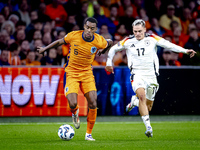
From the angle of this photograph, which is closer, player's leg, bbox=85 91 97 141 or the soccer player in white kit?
player's leg, bbox=85 91 97 141

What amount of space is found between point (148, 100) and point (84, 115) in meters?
3.43

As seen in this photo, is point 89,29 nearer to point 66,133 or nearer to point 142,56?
point 142,56

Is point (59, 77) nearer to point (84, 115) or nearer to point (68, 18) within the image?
point (84, 115)

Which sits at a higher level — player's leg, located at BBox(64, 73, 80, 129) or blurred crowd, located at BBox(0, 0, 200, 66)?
blurred crowd, located at BBox(0, 0, 200, 66)

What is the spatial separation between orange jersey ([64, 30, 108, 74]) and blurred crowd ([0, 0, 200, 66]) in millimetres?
4006

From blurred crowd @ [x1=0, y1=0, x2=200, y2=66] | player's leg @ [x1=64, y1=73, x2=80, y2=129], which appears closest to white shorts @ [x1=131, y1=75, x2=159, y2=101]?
player's leg @ [x1=64, y1=73, x2=80, y2=129]

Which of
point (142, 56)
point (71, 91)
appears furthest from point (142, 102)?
point (71, 91)

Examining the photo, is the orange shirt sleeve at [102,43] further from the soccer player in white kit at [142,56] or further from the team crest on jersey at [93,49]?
the soccer player in white kit at [142,56]

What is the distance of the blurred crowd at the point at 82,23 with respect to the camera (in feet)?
38.0

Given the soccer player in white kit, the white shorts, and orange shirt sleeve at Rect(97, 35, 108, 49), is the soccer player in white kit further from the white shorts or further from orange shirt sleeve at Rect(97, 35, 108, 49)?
orange shirt sleeve at Rect(97, 35, 108, 49)

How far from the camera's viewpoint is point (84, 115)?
11.1 meters

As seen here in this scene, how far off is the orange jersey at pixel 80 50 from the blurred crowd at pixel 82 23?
401cm

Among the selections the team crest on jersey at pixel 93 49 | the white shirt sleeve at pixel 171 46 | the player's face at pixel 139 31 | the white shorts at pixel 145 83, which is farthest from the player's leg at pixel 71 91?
the white shirt sleeve at pixel 171 46

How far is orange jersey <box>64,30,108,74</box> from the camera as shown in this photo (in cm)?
737
